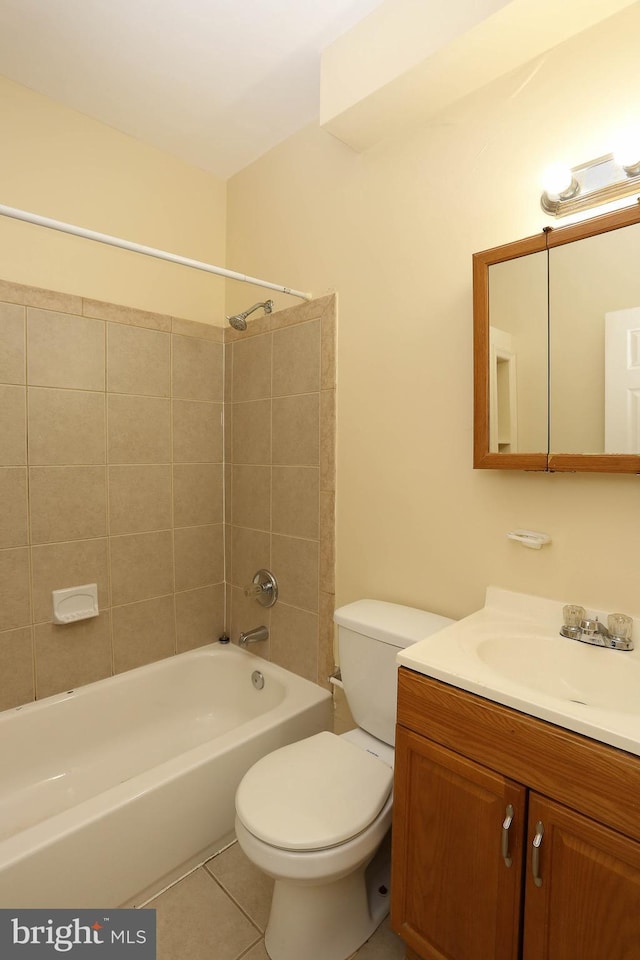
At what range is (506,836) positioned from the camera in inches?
37.6

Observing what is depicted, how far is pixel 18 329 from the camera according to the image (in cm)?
178

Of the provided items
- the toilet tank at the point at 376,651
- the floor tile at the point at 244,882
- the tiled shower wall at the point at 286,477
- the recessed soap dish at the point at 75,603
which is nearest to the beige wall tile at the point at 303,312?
the tiled shower wall at the point at 286,477

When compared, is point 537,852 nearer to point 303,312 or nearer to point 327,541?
point 327,541

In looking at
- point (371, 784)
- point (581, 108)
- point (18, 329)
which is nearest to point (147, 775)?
point (371, 784)

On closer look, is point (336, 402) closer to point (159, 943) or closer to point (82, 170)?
point (82, 170)

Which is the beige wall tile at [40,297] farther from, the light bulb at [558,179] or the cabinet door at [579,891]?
the cabinet door at [579,891]

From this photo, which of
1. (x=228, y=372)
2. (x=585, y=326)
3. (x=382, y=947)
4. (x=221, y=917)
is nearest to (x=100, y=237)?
(x=228, y=372)

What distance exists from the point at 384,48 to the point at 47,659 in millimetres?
2348

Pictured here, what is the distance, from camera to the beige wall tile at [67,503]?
186 cm

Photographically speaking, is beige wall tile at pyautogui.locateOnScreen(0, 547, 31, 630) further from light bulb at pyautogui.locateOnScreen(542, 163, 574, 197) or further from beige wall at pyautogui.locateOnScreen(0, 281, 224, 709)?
light bulb at pyautogui.locateOnScreen(542, 163, 574, 197)

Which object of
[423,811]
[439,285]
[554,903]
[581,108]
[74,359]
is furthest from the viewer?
[74,359]

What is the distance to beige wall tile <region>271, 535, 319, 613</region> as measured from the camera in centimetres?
201

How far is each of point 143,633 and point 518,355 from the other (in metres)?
1.87

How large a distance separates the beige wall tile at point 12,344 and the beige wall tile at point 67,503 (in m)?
0.35
